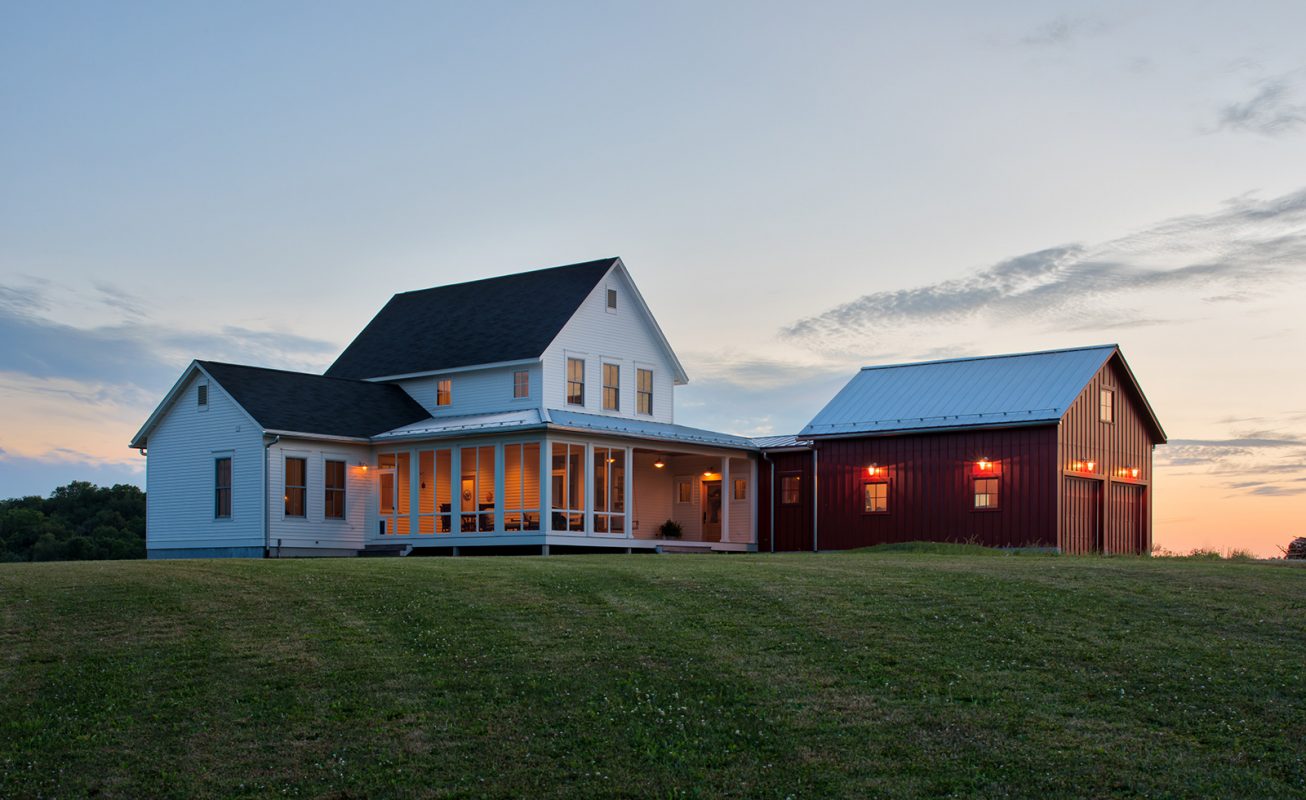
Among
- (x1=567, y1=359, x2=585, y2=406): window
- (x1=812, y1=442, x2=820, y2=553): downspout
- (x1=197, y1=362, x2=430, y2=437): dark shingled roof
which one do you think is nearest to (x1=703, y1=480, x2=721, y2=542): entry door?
(x1=812, y1=442, x2=820, y2=553): downspout

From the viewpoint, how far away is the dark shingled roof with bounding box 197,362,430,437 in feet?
117

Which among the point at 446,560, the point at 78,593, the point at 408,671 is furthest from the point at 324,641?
the point at 446,560

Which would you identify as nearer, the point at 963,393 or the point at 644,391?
the point at 963,393

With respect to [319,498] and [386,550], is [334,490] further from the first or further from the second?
[386,550]

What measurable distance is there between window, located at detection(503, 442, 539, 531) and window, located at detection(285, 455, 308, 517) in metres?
5.40

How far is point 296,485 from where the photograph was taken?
117 feet

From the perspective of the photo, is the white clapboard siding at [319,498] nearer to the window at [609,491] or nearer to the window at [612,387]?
the window at [609,491]

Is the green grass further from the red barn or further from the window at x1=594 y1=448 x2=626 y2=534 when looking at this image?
the window at x1=594 y1=448 x2=626 y2=534

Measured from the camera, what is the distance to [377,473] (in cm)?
3762

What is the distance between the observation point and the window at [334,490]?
3638 cm

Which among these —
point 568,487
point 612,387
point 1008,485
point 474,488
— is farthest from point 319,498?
point 1008,485

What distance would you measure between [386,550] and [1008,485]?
1689 centimetres

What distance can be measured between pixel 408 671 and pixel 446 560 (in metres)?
11.9

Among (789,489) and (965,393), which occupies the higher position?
(965,393)
